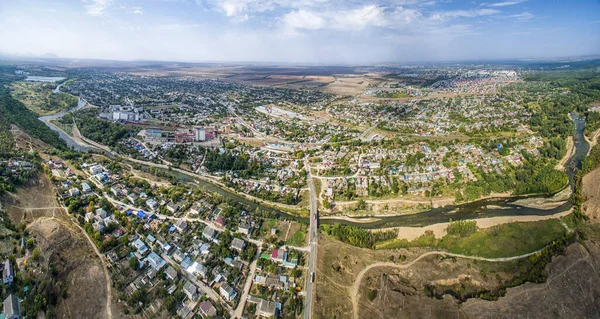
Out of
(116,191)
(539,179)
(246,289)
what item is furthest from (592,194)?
(116,191)

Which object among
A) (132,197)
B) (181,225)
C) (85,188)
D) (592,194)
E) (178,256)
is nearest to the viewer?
(178,256)

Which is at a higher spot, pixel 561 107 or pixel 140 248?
pixel 561 107

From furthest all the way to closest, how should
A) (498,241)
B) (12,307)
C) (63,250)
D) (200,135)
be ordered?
(200,135)
(498,241)
(63,250)
(12,307)

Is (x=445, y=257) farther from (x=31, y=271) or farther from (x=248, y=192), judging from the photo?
(x=31, y=271)

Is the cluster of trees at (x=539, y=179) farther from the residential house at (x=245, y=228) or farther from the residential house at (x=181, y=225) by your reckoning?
the residential house at (x=181, y=225)

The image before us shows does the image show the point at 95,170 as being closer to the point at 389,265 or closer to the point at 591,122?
the point at 389,265

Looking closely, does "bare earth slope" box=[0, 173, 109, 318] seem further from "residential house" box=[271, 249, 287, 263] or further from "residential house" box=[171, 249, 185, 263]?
"residential house" box=[271, 249, 287, 263]

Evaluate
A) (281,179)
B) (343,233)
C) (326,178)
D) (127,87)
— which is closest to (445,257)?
(343,233)

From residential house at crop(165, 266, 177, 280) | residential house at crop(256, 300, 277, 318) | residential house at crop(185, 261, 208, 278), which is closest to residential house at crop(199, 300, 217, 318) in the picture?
residential house at crop(185, 261, 208, 278)
